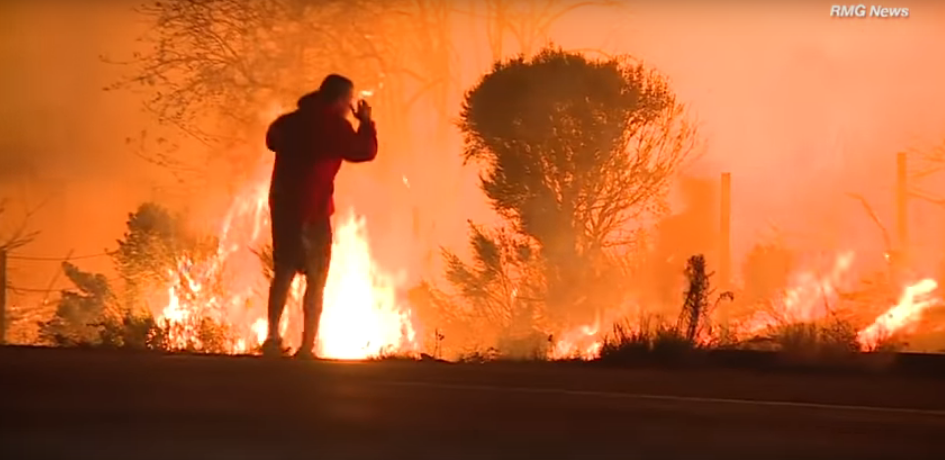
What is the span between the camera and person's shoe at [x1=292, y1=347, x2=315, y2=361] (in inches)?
449

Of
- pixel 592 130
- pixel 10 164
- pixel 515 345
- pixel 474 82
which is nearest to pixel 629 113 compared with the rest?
pixel 592 130

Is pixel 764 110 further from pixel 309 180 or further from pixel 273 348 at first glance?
pixel 273 348

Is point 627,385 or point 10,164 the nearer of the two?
point 627,385

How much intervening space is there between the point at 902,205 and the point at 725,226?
71.9 inches

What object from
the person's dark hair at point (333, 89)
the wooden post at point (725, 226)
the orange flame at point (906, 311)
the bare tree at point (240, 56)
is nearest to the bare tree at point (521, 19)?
the bare tree at point (240, 56)

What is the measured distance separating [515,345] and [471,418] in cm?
636

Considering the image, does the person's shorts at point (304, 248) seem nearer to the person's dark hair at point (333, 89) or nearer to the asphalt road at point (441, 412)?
the person's dark hair at point (333, 89)

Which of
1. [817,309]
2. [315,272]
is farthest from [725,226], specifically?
[315,272]

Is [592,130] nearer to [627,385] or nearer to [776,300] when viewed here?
[776,300]

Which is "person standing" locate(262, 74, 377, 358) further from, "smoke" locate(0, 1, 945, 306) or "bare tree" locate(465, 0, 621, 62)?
"bare tree" locate(465, 0, 621, 62)

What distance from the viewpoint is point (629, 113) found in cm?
1454

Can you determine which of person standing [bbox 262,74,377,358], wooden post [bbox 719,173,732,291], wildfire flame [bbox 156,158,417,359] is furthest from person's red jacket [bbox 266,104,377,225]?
wooden post [bbox 719,173,732,291]

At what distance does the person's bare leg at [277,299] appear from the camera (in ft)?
39.5

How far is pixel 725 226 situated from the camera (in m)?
14.6
